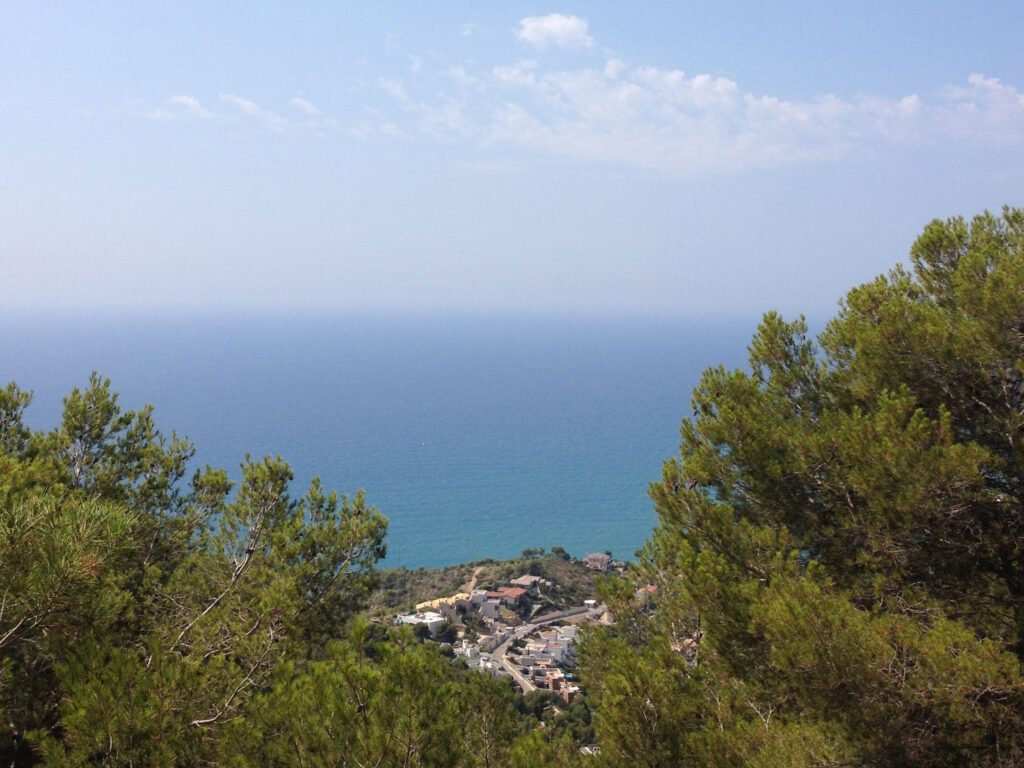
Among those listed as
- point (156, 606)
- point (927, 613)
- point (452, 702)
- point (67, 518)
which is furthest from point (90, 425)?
point (927, 613)

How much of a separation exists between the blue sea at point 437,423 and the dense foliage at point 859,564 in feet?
63.4

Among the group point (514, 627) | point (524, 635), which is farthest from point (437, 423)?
point (524, 635)

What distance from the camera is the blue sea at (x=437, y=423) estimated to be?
46750mm

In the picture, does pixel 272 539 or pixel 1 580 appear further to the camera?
pixel 272 539

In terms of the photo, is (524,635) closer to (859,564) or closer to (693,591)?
→ (859,564)

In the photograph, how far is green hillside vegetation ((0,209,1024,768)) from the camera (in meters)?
2.73

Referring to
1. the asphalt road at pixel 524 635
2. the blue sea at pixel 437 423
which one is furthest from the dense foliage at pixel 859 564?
A: the blue sea at pixel 437 423

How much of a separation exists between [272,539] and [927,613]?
15.1 feet

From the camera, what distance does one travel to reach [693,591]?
159 inches

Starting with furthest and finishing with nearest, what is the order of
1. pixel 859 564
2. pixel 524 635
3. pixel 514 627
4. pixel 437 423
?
pixel 437 423 < pixel 514 627 < pixel 524 635 < pixel 859 564

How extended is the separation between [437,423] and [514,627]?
48008mm

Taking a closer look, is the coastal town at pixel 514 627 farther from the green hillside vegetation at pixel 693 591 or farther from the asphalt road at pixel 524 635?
the green hillside vegetation at pixel 693 591

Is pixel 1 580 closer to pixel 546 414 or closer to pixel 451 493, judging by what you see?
pixel 451 493

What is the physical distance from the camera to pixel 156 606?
4953 millimetres
